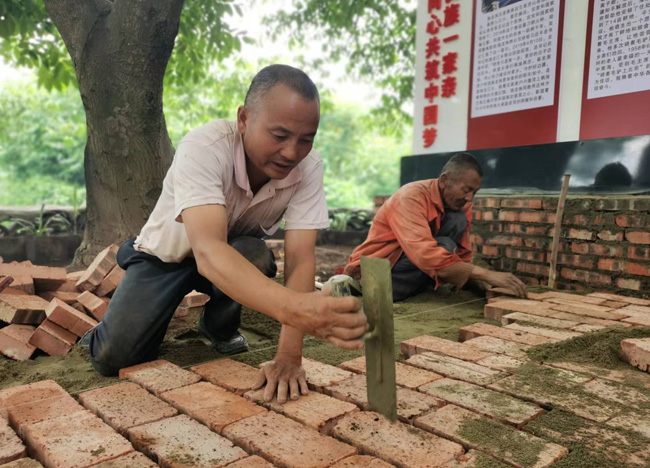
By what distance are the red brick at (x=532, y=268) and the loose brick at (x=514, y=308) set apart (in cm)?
92

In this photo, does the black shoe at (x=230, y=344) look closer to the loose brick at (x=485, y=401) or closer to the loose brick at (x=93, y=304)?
the loose brick at (x=93, y=304)

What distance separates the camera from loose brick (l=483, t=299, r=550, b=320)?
271cm

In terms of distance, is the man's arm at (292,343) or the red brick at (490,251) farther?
the red brick at (490,251)

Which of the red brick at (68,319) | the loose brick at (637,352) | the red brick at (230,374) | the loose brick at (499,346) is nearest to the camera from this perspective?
the red brick at (230,374)

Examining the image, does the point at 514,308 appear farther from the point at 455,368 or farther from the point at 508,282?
the point at 455,368

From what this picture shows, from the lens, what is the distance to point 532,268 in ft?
12.6

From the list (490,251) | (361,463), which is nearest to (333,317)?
(361,463)

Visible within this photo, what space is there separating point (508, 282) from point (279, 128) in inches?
83.4

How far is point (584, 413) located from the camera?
151 centimetres

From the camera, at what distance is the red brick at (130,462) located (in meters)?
1.21

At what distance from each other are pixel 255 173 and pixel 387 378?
883mm

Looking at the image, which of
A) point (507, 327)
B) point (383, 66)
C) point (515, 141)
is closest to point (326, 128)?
point (383, 66)

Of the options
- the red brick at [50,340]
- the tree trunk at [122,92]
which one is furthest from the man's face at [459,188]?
the red brick at [50,340]

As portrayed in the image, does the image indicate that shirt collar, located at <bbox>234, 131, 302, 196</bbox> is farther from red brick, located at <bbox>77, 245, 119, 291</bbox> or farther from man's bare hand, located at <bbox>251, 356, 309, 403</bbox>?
red brick, located at <bbox>77, 245, 119, 291</bbox>
